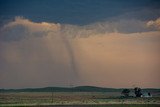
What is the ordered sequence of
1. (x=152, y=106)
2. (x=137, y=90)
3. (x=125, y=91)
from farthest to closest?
(x=125, y=91)
(x=137, y=90)
(x=152, y=106)

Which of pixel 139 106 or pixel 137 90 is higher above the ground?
pixel 137 90

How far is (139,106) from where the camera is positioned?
177 ft

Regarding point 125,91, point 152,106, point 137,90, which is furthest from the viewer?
point 125,91

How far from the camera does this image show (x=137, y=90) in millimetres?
107375

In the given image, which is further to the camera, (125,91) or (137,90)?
(125,91)

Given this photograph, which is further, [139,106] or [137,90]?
[137,90]

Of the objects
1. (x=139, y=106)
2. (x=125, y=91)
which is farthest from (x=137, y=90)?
(x=139, y=106)

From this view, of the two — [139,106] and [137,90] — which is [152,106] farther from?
[137,90]

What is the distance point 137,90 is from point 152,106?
5443 cm

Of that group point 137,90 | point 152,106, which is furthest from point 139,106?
point 137,90

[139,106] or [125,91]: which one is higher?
[125,91]

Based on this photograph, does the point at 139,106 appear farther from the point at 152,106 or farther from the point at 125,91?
the point at 125,91

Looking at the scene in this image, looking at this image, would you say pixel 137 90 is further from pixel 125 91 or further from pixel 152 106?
pixel 152 106

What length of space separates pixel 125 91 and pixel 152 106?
201ft
